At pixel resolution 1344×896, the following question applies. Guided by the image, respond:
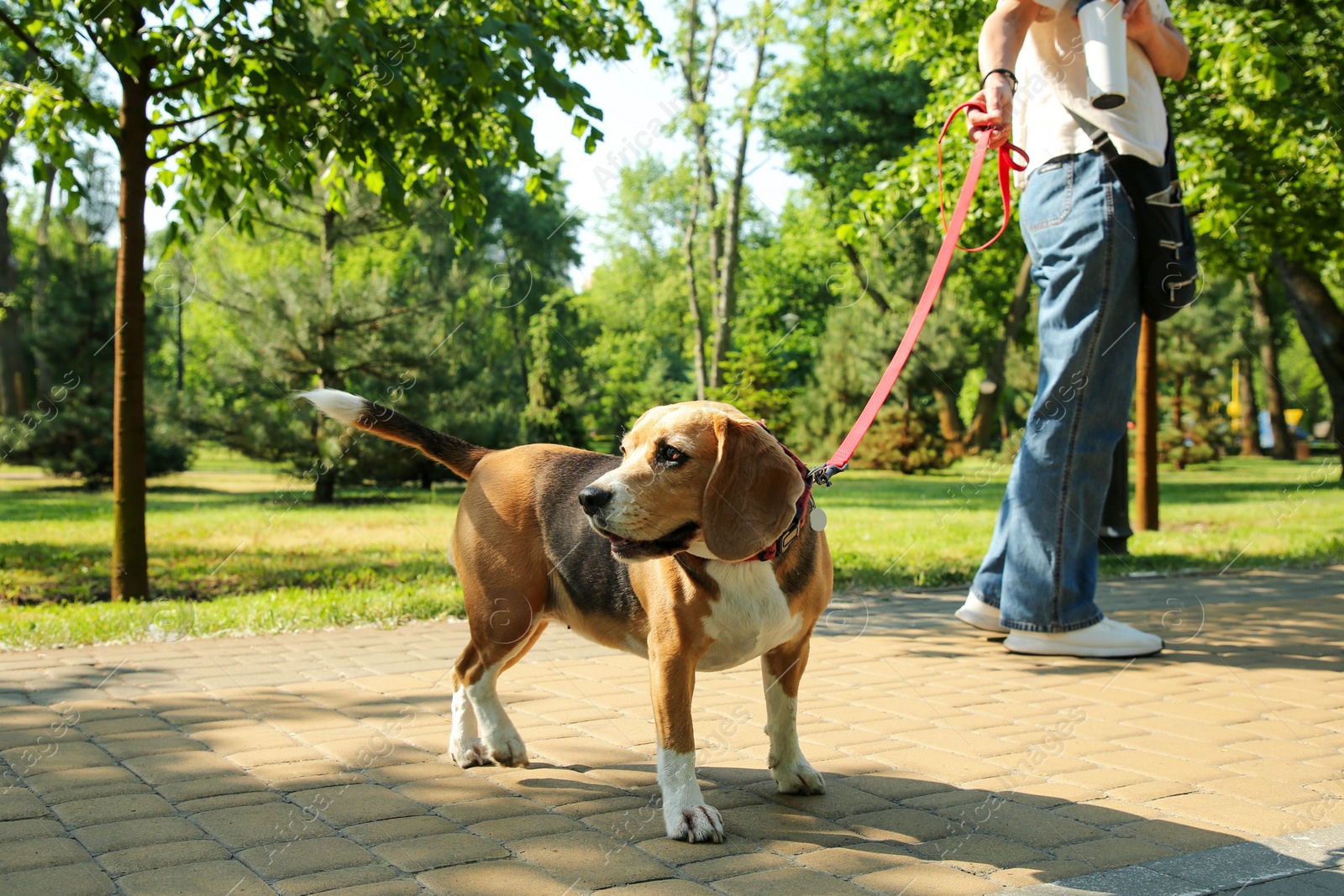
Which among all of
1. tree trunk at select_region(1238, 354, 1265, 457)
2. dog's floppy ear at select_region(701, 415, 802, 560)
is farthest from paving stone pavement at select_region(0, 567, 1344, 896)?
tree trunk at select_region(1238, 354, 1265, 457)

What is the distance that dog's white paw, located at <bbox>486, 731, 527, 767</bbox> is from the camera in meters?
3.66

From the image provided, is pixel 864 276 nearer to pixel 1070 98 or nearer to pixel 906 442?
pixel 906 442

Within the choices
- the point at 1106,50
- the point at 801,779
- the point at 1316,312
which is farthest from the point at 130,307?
the point at 1316,312

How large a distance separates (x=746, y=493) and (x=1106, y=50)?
3.12 m

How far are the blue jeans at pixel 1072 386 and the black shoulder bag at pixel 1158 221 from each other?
0.21ft

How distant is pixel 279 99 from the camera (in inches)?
280

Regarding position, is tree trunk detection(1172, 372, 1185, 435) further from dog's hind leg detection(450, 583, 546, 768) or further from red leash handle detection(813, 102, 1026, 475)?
dog's hind leg detection(450, 583, 546, 768)

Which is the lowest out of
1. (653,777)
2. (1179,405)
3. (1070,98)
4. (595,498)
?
(653,777)

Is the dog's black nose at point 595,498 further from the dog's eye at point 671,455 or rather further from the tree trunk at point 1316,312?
the tree trunk at point 1316,312

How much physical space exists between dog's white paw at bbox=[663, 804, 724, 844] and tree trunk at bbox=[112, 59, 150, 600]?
5.53 metres

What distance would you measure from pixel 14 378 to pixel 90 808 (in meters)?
27.2

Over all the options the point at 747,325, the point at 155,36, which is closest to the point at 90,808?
the point at 155,36

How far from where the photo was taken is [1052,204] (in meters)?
5.32

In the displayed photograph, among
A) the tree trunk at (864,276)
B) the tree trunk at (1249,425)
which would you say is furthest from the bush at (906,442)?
the tree trunk at (1249,425)
